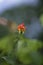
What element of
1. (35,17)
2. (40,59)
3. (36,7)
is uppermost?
(36,7)

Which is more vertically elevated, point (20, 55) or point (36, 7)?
point (36, 7)

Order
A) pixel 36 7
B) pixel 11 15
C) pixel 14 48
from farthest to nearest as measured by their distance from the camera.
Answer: pixel 36 7, pixel 11 15, pixel 14 48

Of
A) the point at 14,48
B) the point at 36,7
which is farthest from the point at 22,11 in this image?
the point at 14,48

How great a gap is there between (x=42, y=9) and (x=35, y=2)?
0.18 meters

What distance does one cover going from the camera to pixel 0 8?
2293 millimetres

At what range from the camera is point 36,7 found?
272cm

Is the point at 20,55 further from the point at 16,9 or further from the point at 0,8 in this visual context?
the point at 16,9

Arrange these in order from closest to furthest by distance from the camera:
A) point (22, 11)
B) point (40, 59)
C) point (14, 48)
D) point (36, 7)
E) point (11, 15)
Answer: point (14, 48) → point (40, 59) → point (11, 15) → point (22, 11) → point (36, 7)

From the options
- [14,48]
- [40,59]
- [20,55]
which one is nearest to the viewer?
[14,48]

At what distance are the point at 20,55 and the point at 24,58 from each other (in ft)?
0.18

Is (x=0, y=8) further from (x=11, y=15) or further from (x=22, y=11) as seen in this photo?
(x=22, y=11)

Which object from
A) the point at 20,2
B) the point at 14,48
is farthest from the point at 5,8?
the point at 14,48

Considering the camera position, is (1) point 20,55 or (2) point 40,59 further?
(2) point 40,59

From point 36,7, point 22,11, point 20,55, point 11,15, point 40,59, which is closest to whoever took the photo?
point 20,55
